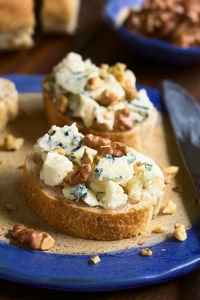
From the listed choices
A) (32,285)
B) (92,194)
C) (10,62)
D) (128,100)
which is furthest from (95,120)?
(10,62)

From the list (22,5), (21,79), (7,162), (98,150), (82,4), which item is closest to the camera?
(98,150)

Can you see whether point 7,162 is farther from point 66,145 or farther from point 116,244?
point 116,244

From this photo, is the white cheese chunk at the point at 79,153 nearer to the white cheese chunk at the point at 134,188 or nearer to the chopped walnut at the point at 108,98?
the white cheese chunk at the point at 134,188

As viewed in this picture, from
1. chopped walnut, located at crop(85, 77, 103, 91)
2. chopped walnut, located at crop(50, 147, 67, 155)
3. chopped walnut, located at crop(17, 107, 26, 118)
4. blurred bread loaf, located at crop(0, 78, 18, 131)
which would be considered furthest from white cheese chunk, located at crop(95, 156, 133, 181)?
chopped walnut, located at crop(17, 107, 26, 118)

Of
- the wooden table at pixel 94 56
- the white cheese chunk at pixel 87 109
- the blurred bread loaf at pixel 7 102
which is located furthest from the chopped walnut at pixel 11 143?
the wooden table at pixel 94 56

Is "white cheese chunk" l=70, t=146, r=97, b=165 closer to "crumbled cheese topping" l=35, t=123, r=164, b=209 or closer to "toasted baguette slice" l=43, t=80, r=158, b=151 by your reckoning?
"crumbled cheese topping" l=35, t=123, r=164, b=209

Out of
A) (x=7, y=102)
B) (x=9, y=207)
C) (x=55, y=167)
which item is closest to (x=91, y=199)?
(x=55, y=167)

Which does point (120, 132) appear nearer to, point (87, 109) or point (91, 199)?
point (87, 109)
